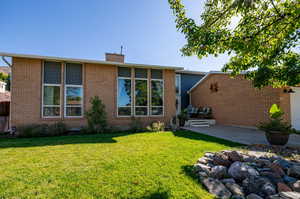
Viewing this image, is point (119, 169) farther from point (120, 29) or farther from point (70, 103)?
point (120, 29)

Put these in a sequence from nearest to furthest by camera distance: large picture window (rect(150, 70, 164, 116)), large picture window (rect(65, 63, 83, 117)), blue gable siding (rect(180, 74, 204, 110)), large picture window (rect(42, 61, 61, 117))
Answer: large picture window (rect(42, 61, 61, 117)) → large picture window (rect(65, 63, 83, 117)) → large picture window (rect(150, 70, 164, 116)) → blue gable siding (rect(180, 74, 204, 110))

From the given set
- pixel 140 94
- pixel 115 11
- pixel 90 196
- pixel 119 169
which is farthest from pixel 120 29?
pixel 90 196

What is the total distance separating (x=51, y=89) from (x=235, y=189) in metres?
9.61

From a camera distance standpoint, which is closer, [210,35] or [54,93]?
[210,35]

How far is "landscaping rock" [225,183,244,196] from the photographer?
2.36 metres

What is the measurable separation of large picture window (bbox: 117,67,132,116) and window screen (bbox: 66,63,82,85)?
245 centimetres

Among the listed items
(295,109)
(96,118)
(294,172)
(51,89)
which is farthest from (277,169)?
(51,89)

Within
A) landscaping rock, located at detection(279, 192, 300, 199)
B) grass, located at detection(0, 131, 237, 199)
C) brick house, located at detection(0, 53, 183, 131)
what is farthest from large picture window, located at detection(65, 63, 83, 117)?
landscaping rock, located at detection(279, 192, 300, 199)

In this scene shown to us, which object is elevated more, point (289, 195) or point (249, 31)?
point (249, 31)

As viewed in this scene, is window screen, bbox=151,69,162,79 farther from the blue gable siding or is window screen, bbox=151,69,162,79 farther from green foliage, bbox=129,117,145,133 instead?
the blue gable siding

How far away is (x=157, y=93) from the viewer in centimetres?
1000

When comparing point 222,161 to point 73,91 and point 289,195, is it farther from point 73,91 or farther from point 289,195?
point 73,91

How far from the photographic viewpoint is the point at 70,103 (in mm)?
8422

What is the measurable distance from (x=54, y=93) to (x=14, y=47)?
13.3ft
